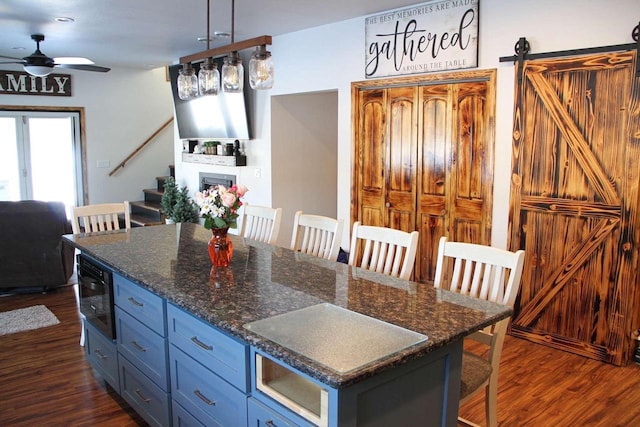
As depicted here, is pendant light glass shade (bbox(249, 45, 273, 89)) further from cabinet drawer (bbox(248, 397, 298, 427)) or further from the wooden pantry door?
the wooden pantry door

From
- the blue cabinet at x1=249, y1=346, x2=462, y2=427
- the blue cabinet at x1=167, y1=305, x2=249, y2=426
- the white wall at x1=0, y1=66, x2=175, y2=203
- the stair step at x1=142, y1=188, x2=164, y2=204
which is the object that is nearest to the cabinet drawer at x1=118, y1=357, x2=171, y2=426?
the blue cabinet at x1=167, y1=305, x2=249, y2=426

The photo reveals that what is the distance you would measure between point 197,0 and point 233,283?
120 inches

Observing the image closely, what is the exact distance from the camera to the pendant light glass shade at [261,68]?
2.85 metres

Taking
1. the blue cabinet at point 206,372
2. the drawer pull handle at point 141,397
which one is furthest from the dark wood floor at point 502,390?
the blue cabinet at point 206,372

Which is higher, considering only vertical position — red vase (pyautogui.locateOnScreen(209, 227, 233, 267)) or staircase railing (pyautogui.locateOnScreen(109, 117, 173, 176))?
staircase railing (pyautogui.locateOnScreen(109, 117, 173, 176))

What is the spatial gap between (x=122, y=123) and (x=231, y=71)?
6.89m

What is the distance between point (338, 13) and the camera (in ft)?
16.5

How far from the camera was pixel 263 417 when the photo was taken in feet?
6.11

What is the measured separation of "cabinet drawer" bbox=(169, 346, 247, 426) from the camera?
6.58 feet

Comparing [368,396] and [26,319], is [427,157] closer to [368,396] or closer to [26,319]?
[368,396]

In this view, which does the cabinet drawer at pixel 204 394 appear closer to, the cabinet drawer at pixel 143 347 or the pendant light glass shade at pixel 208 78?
the cabinet drawer at pixel 143 347

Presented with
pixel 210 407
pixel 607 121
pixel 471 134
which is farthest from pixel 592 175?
pixel 210 407

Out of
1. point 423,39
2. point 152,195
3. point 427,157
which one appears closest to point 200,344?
point 427,157

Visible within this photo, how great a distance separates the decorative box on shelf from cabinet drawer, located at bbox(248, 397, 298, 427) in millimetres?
5057
